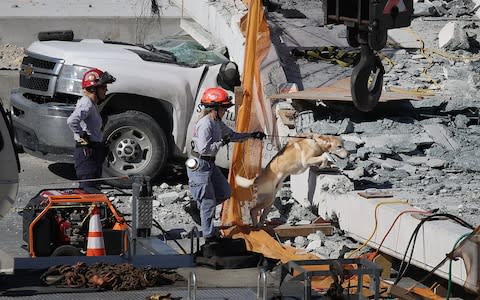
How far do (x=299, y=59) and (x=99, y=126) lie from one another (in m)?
5.65

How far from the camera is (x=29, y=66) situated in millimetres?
14688

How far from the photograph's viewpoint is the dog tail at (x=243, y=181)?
12.3m

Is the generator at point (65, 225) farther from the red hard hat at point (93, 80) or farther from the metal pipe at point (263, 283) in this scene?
the metal pipe at point (263, 283)

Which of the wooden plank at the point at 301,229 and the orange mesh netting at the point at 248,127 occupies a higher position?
the orange mesh netting at the point at 248,127

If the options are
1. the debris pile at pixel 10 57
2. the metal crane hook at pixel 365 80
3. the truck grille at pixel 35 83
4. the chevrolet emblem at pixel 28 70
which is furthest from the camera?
the debris pile at pixel 10 57

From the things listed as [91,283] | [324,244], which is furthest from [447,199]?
[91,283]

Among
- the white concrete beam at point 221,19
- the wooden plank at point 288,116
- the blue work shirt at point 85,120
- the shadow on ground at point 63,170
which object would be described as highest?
the white concrete beam at point 221,19

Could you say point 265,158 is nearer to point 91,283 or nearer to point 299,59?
point 299,59

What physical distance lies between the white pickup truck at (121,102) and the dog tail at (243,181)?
1954 millimetres

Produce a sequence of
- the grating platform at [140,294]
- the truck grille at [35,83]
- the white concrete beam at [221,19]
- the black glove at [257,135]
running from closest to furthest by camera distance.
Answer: the grating platform at [140,294]
the black glove at [257,135]
the truck grille at [35,83]
the white concrete beam at [221,19]

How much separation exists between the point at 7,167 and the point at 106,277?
3.36 feet

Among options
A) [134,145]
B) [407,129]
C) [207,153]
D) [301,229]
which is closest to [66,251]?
[207,153]

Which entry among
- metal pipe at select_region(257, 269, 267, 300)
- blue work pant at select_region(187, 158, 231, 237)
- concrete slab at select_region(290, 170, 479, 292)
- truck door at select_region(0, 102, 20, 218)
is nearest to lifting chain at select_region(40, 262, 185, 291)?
truck door at select_region(0, 102, 20, 218)

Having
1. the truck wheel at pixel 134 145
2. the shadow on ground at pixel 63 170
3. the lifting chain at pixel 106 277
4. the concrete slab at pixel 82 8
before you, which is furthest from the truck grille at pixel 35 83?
the lifting chain at pixel 106 277
